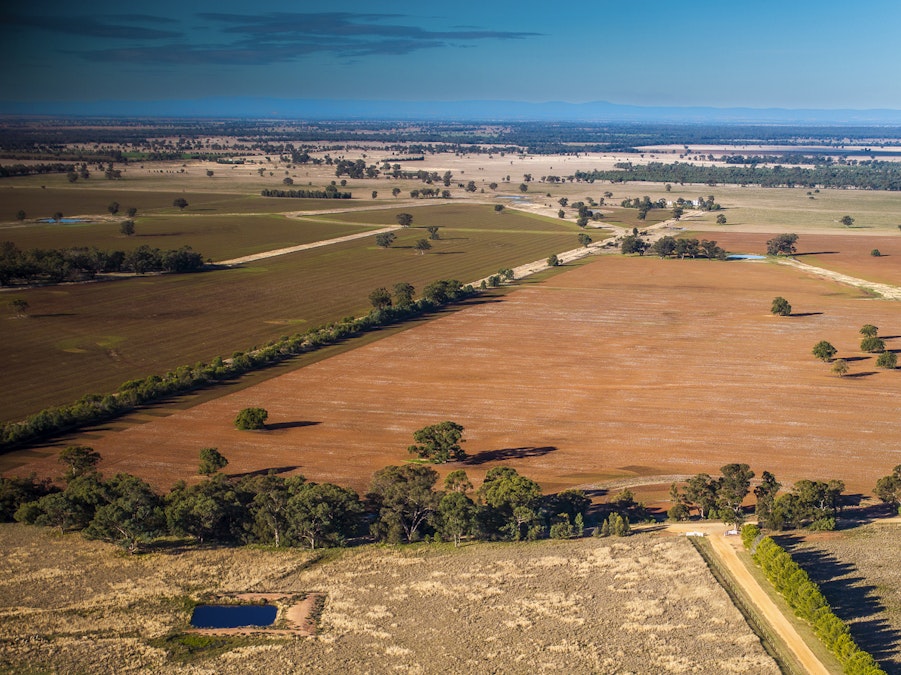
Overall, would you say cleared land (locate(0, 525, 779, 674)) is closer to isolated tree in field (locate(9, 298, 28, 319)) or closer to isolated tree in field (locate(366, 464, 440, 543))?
isolated tree in field (locate(366, 464, 440, 543))

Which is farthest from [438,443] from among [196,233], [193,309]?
[196,233]

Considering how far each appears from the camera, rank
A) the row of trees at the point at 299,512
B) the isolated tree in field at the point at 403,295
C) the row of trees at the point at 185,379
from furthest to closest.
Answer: the isolated tree in field at the point at 403,295 → the row of trees at the point at 185,379 → the row of trees at the point at 299,512

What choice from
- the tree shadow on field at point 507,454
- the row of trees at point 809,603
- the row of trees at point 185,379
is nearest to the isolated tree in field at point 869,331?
the tree shadow on field at point 507,454

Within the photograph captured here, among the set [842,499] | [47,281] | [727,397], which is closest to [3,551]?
[842,499]

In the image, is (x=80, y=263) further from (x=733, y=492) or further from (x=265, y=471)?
(x=733, y=492)

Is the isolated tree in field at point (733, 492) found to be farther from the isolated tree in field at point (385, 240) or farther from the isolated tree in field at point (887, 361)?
the isolated tree in field at point (385, 240)

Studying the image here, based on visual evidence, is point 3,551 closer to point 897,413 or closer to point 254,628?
point 254,628
